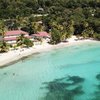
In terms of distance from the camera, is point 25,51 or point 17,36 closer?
point 25,51

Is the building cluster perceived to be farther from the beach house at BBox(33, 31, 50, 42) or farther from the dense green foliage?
the dense green foliage

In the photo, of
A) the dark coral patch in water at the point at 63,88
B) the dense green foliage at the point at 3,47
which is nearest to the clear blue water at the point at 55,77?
the dark coral patch in water at the point at 63,88

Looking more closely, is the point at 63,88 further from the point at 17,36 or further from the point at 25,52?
Result: the point at 17,36

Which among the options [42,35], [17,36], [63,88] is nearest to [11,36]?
[17,36]

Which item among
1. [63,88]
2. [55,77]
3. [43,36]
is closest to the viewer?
[63,88]

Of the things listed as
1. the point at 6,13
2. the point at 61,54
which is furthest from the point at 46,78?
the point at 6,13

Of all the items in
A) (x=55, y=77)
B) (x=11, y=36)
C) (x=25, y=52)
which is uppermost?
(x=11, y=36)
